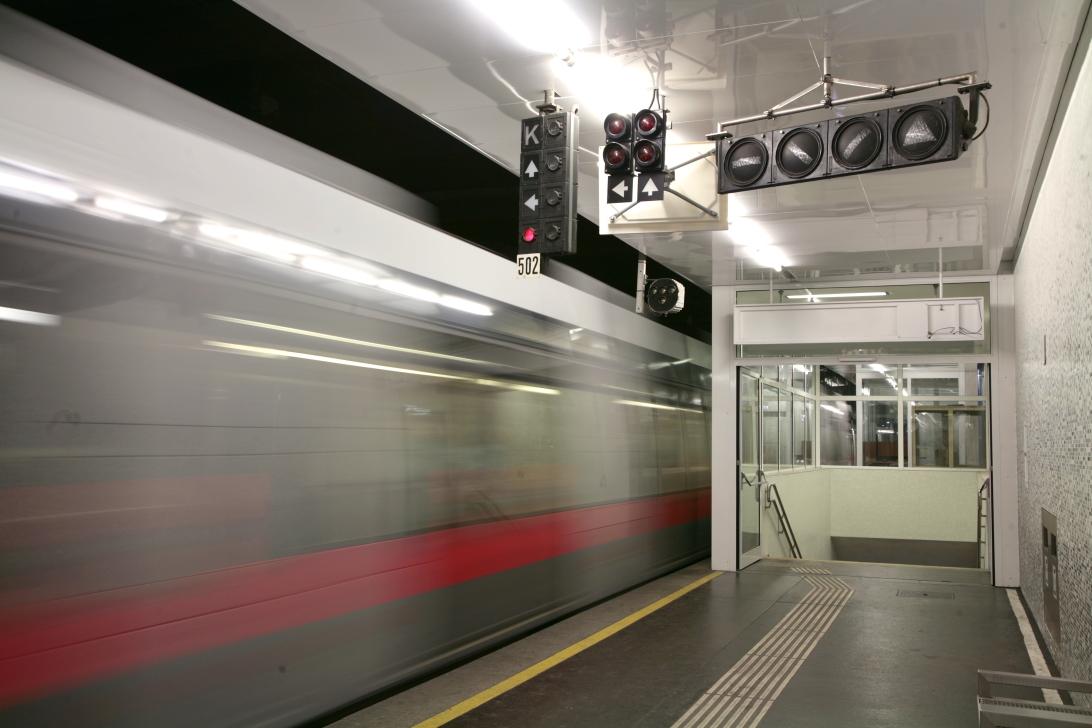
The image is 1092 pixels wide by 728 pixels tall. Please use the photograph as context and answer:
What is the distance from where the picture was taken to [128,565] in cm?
309

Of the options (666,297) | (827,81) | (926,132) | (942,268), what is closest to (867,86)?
(827,81)

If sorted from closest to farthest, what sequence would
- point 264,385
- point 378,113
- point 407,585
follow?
point 264,385 → point 407,585 → point 378,113

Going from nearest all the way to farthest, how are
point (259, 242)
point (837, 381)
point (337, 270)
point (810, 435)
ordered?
1. point (259, 242)
2. point (337, 270)
3. point (810, 435)
4. point (837, 381)

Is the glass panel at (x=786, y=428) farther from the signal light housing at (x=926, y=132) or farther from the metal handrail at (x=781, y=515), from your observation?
the signal light housing at (x=926, y=132)

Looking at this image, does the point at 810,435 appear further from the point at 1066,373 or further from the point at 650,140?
the point at 650,140

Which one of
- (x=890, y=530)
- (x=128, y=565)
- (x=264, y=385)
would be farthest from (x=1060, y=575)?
(x=890, y=530)

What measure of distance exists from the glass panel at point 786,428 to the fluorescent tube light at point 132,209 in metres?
10.1

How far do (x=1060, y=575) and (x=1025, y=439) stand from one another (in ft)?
9.50

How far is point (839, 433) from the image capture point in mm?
15273

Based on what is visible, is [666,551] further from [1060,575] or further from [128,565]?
[128,565]

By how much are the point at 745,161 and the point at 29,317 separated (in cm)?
377

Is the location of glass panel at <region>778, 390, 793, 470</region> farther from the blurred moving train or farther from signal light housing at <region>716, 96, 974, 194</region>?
signal light housing at <region>716, 96, 974, 194</region>

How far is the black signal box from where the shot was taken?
4.98m

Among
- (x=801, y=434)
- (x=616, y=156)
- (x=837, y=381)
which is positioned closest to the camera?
(x=616, y=156)
